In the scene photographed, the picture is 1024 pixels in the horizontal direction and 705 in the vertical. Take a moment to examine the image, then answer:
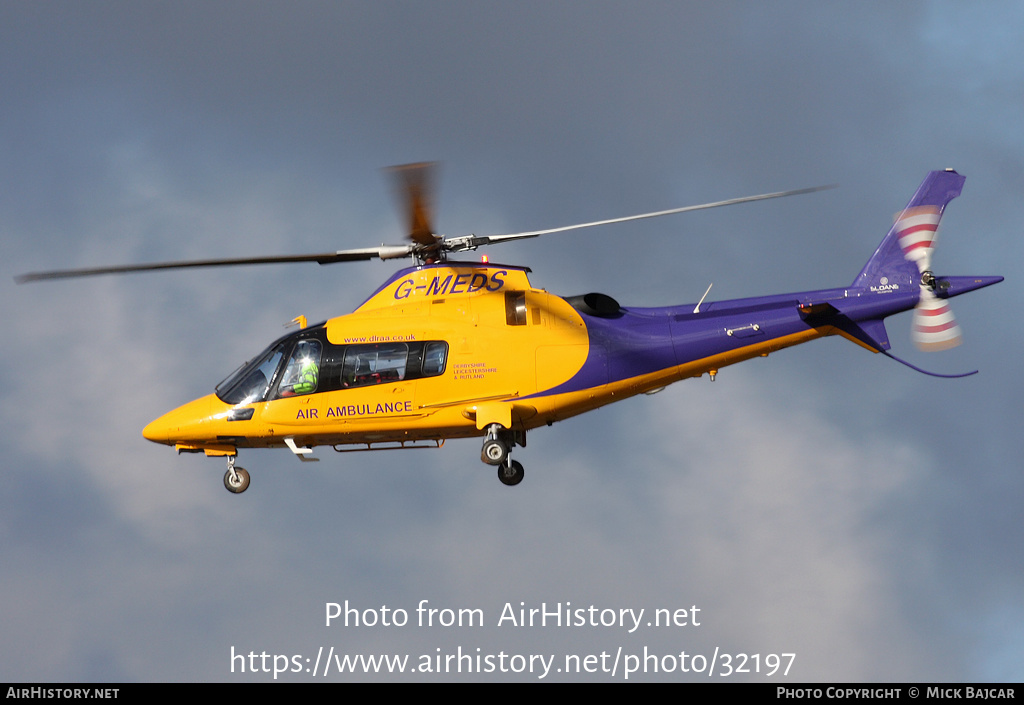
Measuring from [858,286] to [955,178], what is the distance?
3751mm

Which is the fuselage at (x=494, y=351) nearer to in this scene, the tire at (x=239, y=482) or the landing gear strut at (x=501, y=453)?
the landing gear strut at (x=501, y=453)

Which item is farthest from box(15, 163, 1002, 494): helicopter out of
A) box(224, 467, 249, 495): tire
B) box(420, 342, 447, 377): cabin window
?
box(224, 467, 249, 495): tire

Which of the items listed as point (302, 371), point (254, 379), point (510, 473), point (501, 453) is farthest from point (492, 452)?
point (254, 379)

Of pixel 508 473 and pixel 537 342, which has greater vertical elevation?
pixel 537 342

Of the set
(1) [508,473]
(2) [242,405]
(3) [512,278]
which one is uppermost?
(3) [512,278]

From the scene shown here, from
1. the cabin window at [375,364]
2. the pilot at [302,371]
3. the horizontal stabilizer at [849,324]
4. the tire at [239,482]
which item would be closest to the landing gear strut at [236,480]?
the tire at [239,482]

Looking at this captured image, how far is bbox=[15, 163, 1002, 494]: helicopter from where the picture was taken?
27.9 meters

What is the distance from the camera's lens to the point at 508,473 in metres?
28.2

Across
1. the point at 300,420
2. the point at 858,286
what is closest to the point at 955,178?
the point at 858,286

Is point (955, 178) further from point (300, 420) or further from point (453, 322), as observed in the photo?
point (300, 420)

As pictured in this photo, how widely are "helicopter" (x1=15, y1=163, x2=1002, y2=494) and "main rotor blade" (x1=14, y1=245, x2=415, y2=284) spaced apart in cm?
5

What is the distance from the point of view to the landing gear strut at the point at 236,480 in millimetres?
29984

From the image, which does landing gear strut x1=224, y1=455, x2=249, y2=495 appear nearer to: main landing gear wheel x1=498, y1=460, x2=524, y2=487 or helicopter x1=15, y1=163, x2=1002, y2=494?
helicopter x1=15, y1=163, x2=1002, y2=494

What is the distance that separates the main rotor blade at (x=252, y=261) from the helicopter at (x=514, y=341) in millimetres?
46
